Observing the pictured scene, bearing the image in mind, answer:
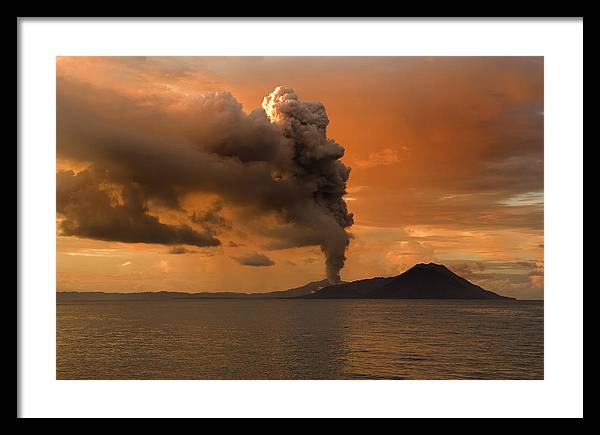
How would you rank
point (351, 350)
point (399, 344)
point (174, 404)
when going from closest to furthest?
1. point (174, 404)
2. point (351, 350)
3. point (399, 344)

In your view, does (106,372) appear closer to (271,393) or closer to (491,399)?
(271,393)

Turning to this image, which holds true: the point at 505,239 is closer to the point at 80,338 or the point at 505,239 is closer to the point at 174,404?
the point at 80,338

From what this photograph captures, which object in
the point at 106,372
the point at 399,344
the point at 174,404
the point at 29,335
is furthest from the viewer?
the point at 399,344

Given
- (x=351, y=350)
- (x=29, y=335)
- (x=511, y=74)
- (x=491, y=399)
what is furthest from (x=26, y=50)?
(x=351, y=350)

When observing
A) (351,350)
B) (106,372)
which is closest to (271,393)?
(106,372)

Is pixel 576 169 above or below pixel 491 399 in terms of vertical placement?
above

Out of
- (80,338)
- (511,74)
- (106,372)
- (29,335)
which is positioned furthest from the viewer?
(80,338)

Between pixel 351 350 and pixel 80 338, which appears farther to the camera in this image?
pixel 80 338
